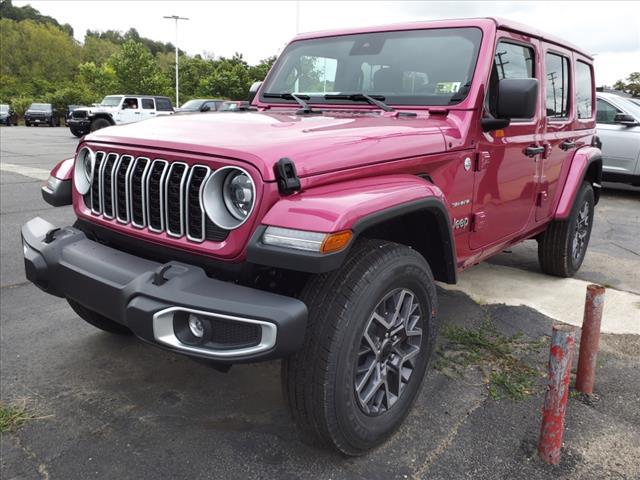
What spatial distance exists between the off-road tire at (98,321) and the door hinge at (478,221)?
2.20m

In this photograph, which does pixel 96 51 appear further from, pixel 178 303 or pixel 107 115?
pixel 178 303

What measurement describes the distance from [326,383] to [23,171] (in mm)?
10700

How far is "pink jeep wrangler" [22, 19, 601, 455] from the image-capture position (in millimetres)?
2008

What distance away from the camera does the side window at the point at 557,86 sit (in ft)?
13.3

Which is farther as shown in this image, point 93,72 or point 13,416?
point 93,72

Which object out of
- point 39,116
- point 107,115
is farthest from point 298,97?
point 39,116

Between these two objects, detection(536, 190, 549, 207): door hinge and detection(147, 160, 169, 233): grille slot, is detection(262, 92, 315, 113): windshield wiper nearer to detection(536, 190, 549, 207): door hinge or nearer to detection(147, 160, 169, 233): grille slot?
detection(147, 160, 169, 233): grille slot

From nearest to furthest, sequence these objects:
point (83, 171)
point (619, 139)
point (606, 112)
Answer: point (83, 171) → point (619, 139) → point (606, 112)

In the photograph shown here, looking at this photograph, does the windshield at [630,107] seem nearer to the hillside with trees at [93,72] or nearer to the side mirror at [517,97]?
the side mirror at [517,97]

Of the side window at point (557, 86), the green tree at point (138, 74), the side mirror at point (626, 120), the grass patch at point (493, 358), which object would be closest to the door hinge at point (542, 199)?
the side window at point (557, 86)

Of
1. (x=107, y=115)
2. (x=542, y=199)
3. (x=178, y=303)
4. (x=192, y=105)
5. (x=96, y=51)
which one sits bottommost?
(x=178, y=303)

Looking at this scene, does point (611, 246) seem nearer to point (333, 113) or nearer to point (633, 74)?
point (333, 113)

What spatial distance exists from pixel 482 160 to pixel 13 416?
2.82m

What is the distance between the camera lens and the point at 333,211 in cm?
200
